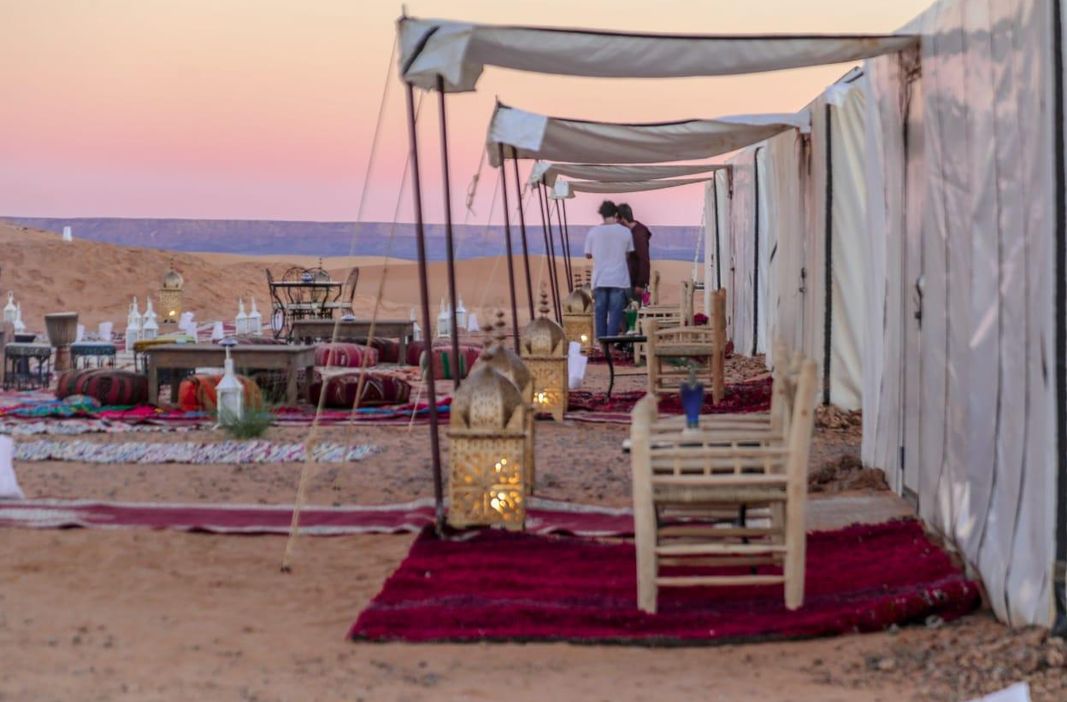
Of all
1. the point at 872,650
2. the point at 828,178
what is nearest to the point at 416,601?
the point at 872,650

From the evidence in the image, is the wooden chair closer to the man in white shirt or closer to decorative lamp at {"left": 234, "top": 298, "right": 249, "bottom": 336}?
the man in white shirt

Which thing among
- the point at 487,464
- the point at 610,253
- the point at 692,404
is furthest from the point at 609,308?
the point at 692,404

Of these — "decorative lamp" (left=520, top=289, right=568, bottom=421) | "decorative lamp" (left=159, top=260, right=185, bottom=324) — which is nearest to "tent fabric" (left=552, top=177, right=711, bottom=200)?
"decorative lamp" (left=520, top=289, right=568, bottom=421)

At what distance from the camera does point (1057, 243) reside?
359 centimetres

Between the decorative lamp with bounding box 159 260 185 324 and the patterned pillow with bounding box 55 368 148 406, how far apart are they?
10954 millimetres

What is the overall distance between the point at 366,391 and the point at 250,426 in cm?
205

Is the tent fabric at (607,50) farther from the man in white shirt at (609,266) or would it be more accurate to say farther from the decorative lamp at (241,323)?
the decorative lamp at (241,323)

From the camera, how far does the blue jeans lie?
519 inches

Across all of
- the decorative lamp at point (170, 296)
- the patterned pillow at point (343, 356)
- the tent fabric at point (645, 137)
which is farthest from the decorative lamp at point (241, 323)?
the tent fabric at point (645, 137)

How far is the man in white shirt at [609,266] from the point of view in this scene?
1291cm

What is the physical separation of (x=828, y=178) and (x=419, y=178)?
13.2 feet

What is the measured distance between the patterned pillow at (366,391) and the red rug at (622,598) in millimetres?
5086

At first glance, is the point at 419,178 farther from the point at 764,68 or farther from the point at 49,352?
the point at 49,352

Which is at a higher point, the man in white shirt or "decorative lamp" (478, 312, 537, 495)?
the man in white shirt
